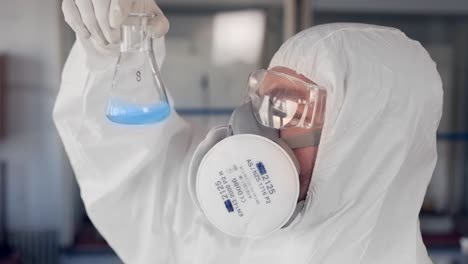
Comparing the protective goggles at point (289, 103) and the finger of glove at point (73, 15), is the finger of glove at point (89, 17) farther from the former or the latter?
the protective goggles at point (289, 103)

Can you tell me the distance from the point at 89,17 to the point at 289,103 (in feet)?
1.11

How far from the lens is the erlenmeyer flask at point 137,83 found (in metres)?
0.93

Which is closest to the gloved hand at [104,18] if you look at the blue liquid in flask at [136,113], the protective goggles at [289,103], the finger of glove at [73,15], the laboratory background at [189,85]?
the finger of glove at [73,15]

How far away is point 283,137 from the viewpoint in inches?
37.5

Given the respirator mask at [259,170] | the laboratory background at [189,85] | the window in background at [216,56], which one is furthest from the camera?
the window in background at [216,56]

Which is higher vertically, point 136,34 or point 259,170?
point 136,34

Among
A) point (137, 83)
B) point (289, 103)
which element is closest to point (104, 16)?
point (137, 83)

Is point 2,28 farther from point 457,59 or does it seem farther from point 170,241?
point 457,59

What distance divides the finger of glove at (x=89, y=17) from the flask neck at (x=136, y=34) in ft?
0.13

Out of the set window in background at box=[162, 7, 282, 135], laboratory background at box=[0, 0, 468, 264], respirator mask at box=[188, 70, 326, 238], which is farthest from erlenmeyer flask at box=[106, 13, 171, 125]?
window in background at box=[162, 7, 282, 135]

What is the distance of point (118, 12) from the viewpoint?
0.87 metres

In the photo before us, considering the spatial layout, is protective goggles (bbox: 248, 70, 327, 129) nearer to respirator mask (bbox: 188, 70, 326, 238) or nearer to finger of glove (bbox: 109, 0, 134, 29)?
respirator mask (bbox: 188, 70, 326, 238)

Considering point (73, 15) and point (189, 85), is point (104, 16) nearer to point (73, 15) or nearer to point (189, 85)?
point (73, 15)

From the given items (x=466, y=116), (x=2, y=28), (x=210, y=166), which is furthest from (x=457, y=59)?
(x=210, y=166)
